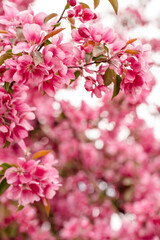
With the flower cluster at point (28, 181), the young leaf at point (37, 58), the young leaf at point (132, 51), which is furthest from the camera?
the flower cluster at point (28, 181)

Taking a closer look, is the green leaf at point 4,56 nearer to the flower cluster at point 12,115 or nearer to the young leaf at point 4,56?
the young leaf at point 4,56

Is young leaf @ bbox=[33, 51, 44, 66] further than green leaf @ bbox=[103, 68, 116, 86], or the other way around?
green leaf @ bbox=[103, 68, 116, 86]

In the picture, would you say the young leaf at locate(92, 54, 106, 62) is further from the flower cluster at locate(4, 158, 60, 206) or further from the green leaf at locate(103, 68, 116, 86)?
the flower cluster at locate(4, 158, 60, 206)

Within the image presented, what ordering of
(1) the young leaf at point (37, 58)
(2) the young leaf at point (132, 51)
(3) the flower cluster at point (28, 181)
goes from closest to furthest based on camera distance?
(1) the young leaf at point (37, 58) < (2) the young leaf at point (132, 51) < (3) the flower cluster at point (28, 181)

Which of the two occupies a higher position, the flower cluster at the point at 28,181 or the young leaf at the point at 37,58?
the young leaf at the point at 37,58

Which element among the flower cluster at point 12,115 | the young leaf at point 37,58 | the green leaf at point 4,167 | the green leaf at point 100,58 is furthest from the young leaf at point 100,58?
the green leaf at point 4,167

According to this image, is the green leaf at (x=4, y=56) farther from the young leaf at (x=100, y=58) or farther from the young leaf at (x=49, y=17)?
the young leaf at (x=100, y=58)

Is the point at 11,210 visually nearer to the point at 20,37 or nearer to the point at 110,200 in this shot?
the point at 110,200

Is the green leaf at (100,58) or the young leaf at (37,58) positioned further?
the green leaf at (100,58)

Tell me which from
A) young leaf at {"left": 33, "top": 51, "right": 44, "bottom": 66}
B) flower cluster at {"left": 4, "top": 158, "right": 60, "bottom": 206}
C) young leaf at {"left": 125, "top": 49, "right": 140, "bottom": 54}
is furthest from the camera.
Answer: flower cluster at {"left": 4, "top": 158, "right": 60, "bottom": 206}

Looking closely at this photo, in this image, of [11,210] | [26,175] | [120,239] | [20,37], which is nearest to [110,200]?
[120,239]

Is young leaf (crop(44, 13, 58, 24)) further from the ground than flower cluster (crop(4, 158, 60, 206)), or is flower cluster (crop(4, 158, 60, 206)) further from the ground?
young leaf (crop(44, 13, 58, 24))

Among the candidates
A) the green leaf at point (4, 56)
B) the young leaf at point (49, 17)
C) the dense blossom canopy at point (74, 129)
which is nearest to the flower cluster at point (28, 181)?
the dense blossom canopy at point (74, 129)

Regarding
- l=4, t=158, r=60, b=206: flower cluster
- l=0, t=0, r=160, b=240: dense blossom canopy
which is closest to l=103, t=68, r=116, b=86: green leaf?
l=0, t=0, r=160, b=240: dense blossom canopy
